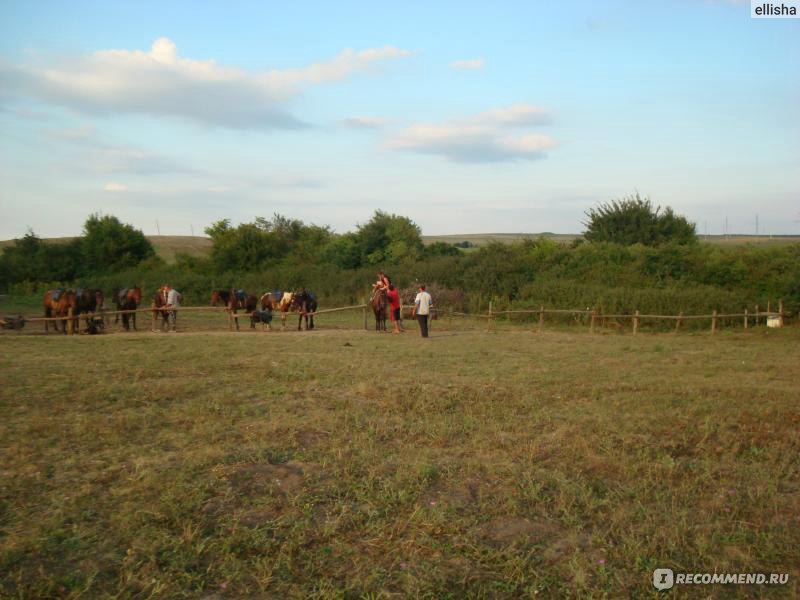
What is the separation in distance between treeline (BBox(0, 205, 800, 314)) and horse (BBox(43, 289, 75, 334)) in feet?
47.9

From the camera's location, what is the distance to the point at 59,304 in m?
18.3

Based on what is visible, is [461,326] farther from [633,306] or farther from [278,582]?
[278,582]

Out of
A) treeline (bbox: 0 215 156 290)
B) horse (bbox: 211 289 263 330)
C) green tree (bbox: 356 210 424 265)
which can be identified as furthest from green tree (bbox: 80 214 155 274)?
horse (bbox: 211 289 263 330)

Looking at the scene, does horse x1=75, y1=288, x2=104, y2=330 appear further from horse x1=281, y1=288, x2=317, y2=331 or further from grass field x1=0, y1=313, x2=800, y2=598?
grass field x1=0, y1=313, x2=800, y2=598

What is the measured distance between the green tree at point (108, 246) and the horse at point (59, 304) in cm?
2458

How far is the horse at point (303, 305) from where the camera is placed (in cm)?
1955

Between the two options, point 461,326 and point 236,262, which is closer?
point 461,326

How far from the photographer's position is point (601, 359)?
40.4ft

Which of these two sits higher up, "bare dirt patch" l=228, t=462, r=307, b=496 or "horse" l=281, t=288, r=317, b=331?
"horse" l=281, t=288, r=317, b=331

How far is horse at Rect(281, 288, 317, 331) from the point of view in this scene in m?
19.5

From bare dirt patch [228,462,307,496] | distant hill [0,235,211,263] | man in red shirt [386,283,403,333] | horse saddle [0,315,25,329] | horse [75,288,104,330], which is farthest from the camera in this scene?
distant hill [0,235,211,263]

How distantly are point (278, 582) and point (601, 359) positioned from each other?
375 inches

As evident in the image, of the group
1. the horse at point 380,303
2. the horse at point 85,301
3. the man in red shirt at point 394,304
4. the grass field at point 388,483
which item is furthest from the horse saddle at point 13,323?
the man in red shirt at point 394,304

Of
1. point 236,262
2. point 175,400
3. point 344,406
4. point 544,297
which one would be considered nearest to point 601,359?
point 344,406
